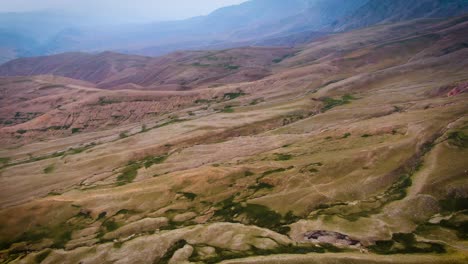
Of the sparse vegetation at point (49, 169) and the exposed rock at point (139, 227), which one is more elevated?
the exposed rock at point (139, 227)

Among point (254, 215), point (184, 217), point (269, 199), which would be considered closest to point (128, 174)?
point (184, 217)

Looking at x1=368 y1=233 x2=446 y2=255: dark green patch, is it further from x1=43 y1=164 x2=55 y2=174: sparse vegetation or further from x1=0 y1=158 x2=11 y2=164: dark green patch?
x1=0 y1=158 x2=11 y2=164: dark green patch

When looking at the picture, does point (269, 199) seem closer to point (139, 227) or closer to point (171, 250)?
point (171, 250)

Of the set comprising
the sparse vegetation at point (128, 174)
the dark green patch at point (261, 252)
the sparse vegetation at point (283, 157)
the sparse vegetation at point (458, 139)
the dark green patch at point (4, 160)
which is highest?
the sparse vegetation at point (458, 139)

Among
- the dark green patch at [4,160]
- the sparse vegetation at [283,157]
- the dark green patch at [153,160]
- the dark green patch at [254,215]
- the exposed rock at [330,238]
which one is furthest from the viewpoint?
the dark green patch at [4,160]

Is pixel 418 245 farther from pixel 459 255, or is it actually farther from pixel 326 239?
pixel 326 239

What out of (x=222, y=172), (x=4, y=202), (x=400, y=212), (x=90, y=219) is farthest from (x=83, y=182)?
(x=400, y=212)

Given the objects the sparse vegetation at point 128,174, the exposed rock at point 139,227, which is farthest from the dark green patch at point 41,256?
the sparse vegetation at point 128,174

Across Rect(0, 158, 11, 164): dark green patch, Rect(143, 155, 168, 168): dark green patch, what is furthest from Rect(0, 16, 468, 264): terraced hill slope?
Rect(0, 158, 11, 164): dark green patch

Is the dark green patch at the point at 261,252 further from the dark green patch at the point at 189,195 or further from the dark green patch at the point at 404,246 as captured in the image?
the dark green patch at the point at 189,195

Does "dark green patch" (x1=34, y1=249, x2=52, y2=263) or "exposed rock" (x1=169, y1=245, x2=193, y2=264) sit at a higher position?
"exposed rock" (x1=169, y1=245, x2=193, y2=264)

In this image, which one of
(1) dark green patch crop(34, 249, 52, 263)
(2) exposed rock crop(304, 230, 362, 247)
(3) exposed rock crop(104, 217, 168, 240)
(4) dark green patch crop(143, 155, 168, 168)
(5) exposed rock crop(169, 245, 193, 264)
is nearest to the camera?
(2) exposed rock crop(304, 230, 362, 247)
